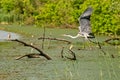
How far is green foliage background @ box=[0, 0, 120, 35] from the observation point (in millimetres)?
32156

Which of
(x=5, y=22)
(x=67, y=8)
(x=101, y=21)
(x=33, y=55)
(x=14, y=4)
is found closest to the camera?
(x=33, y=55)

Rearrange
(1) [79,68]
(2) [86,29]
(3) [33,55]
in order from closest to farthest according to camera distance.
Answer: (1) [79,68]
(3) [33,55]
(2) [86,29]

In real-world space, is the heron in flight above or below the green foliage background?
above

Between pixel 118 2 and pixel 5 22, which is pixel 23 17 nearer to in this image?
pixel 5 22

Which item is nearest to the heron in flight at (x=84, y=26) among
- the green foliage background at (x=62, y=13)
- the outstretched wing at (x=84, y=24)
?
the outstretched wing at (x=84, y=24)

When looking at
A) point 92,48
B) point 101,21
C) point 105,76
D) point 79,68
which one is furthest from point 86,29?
point 101,21

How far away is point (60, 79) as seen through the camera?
11180 millimetres

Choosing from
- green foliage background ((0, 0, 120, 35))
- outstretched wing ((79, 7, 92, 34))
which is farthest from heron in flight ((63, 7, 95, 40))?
green foliage background ((0, 0, 120, 35))

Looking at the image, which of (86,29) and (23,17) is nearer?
(86,29)

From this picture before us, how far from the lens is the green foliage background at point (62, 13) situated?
105 ft

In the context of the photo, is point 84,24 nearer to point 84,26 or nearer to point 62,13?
point 84,26

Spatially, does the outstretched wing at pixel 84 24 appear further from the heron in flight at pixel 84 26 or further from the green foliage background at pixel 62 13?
the green foliage background at pixel 62 13

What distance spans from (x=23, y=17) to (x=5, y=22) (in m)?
2.02

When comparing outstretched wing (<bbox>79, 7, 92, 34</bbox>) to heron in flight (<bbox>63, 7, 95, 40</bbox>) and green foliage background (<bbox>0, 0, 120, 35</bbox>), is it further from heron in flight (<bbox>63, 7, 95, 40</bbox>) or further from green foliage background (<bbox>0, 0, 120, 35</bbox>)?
green foliage background (<bbox>0, 0, 120, 35</bbox>)
